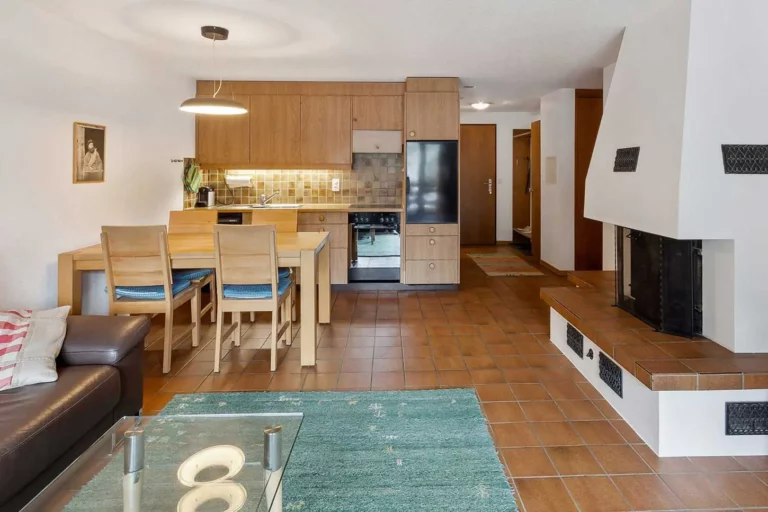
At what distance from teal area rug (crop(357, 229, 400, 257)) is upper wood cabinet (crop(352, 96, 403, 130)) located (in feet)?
3.87

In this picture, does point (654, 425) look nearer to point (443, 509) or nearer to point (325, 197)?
point (443, 509)

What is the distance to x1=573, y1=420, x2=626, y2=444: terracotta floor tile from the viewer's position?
88.4 inches

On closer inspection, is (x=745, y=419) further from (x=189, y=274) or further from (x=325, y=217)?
(x=325, y=217)

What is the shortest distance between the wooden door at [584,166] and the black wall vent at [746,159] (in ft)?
12.6

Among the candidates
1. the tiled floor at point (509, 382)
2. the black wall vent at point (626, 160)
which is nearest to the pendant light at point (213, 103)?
the tiled floor at point (509, 382)

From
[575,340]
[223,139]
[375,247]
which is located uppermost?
[223,139]

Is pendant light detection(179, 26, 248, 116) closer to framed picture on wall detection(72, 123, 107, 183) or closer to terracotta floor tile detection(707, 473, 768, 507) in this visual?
framed picture on wall detection(72, 123, 107, 183)

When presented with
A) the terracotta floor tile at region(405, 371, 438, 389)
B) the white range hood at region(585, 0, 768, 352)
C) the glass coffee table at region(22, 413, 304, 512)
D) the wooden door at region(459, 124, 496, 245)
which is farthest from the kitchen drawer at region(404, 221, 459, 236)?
the glass coffee table at region(22, 413, 304, 512)

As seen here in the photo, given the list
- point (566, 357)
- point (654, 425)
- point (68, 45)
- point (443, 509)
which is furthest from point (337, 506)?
point (68, 45)

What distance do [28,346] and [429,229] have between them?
13.2 feet

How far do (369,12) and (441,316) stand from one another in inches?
97.7

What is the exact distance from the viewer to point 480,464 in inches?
79.7

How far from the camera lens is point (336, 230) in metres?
5.52

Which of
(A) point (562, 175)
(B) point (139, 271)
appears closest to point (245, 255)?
(B) point (139, 271)
